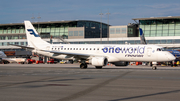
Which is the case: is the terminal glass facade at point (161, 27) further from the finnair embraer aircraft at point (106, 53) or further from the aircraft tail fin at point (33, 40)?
the aircraft tail fin at point (33, 40)

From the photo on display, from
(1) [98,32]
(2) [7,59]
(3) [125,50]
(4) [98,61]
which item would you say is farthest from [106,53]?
(1) [98,32]

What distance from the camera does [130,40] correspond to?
85.2 m

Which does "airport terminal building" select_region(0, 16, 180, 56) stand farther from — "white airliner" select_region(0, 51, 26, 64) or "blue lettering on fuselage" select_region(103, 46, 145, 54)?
"blue lettering on fuselage" select_region(103, 46, 145, 54)

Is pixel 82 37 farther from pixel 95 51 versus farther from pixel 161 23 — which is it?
pixel 95 51

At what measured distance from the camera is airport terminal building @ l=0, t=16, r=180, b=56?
278 feet

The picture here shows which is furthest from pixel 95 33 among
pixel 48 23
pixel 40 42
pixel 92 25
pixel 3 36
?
pixel 40 42

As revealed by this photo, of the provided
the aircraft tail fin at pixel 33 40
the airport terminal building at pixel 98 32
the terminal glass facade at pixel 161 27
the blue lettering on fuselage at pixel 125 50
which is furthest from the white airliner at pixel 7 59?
the terminal glass facade at pixel 161 27

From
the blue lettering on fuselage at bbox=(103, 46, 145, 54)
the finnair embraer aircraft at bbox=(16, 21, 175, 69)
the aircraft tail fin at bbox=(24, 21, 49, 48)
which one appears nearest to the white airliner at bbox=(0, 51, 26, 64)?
the aircraft tail fin at bbox=(24, 21, 49, 48)

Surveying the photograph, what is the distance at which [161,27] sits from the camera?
311ft

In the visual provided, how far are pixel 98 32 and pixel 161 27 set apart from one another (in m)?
27.6

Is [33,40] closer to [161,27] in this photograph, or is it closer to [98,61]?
[98,61]

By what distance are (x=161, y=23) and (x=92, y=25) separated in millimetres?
30963

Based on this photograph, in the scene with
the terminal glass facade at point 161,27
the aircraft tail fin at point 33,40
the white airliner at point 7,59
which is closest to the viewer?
the aircraft tail fin at point 33,40

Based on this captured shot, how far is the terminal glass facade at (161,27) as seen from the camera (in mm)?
92125
